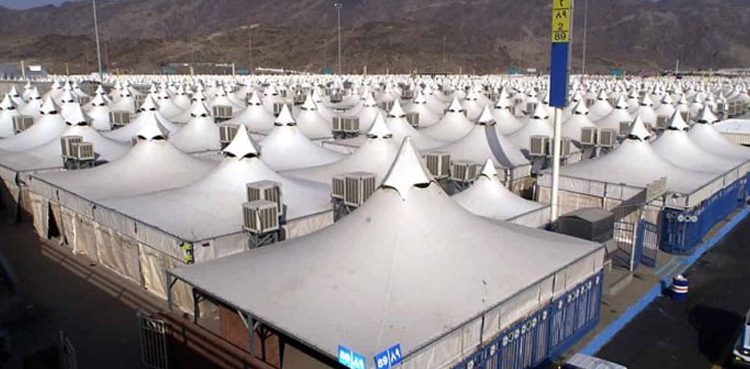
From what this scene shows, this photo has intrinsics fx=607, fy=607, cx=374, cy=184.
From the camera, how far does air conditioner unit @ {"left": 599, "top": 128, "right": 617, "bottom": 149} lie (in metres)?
26.3

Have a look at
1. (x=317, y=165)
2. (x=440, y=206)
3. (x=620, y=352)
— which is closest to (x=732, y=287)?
(x=620, y=352)

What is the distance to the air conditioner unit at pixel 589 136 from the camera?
26281 mm

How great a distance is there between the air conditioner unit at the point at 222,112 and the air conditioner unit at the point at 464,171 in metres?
21.0

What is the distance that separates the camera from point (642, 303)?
49.1ft

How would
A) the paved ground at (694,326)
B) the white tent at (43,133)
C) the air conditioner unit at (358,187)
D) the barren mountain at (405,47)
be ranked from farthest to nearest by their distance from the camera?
the barren mountain at (405,47), the white tent at (43,133), the air conditioner unit at (358,187), the paved ground at (694,326)

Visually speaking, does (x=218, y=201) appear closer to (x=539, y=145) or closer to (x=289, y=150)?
(x=289, y=150)

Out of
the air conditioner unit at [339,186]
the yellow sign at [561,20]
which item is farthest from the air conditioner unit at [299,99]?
the air conditioner unit at [339,186]

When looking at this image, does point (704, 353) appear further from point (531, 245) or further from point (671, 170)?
point (671, 170)

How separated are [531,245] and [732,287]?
792 centimetres

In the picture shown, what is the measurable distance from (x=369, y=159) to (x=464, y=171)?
358cm

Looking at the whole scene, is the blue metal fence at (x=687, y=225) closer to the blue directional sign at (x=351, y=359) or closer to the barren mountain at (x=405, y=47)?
the blue directional sign at (x=351, y=359)

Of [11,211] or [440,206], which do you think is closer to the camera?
[440,206]

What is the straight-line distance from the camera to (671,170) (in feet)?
68.5

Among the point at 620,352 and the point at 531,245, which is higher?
the point at 531,245
